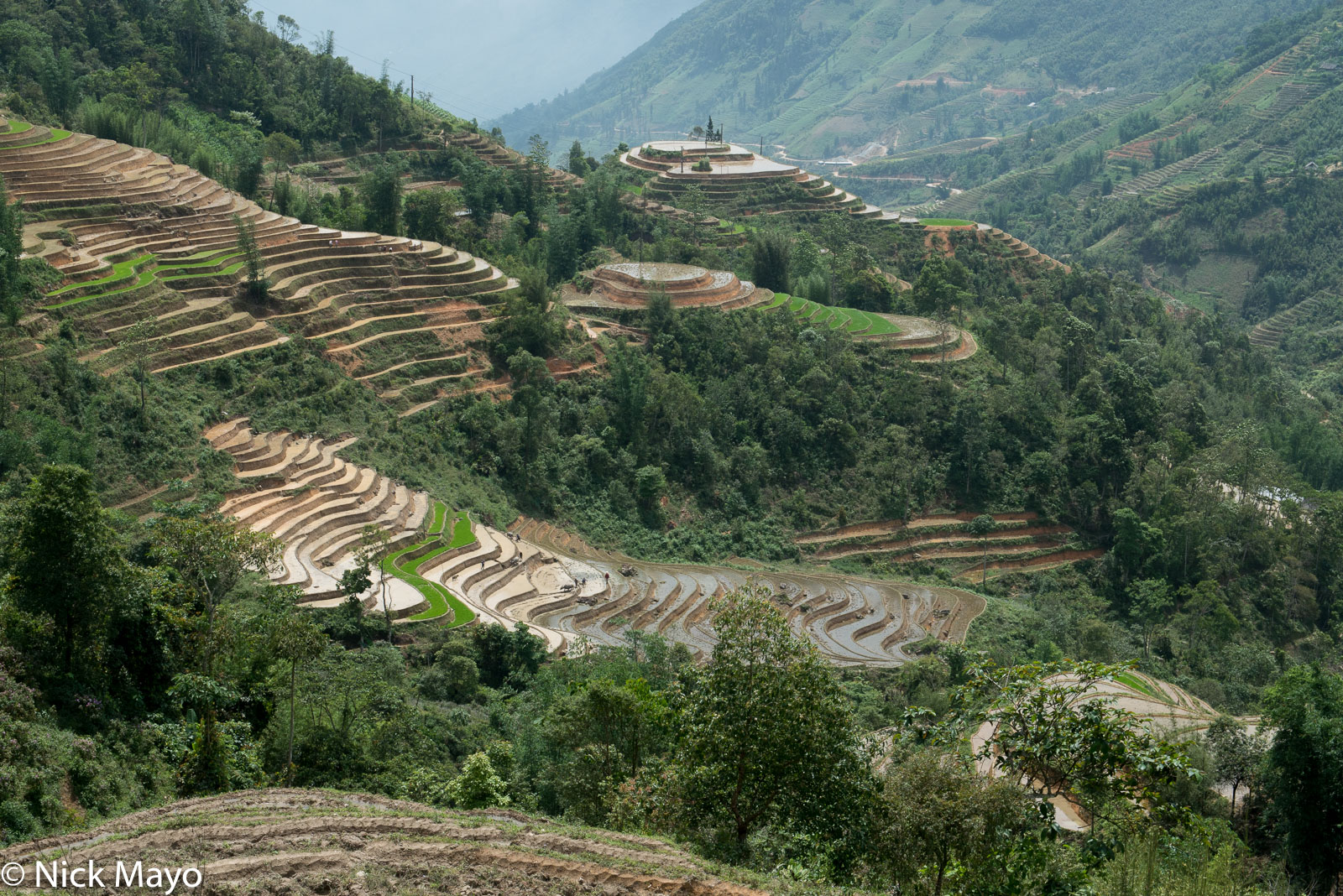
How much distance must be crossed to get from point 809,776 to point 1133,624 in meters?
31.0

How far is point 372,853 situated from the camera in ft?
39.8

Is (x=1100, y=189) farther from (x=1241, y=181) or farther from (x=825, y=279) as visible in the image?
(x=825, y=279)

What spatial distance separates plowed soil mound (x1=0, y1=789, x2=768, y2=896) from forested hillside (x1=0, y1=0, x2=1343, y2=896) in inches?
2.9

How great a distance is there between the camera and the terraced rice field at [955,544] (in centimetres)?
4291

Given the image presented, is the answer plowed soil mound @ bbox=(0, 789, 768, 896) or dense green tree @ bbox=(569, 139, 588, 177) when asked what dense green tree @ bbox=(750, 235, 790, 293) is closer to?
dense green tree @ bbox=(569, 139, 588, 177)

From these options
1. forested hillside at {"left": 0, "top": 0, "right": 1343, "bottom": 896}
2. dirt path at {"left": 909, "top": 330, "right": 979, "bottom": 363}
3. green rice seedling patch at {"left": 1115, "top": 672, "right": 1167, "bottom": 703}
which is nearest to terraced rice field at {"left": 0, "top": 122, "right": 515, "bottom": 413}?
forested hillside at {"left": 0, "top": 0, "right": 1343, "bottom": 896}

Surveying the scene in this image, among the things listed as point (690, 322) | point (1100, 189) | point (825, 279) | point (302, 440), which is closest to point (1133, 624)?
point (690, 322)

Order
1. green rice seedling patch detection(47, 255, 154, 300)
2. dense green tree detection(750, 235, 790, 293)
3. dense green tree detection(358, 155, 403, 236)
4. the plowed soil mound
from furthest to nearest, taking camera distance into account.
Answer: dense green tree detection(750, 235, 790, 293), dense green tree detection(358, 155, 403, 236), green rice seedling patch detection(47, 255, 154, 300), the plowed soil mound

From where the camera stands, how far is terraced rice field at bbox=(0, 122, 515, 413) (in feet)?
110

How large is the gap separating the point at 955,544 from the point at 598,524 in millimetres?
15249

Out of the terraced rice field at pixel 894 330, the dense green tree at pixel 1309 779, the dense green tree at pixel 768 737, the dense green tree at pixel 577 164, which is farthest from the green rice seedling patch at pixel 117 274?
the dense green tree at pixel 577 164

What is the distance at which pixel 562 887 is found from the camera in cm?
1180

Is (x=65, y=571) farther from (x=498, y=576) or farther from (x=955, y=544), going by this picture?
(x=955, y=544)

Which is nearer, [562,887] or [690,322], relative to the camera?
[562,887]
